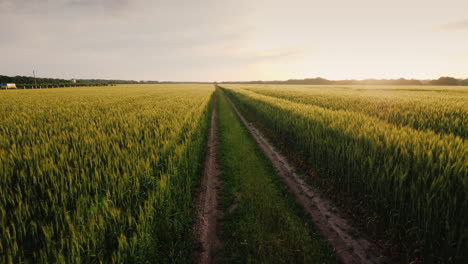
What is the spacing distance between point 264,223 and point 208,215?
1.14 meters

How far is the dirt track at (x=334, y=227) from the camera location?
9.71ft

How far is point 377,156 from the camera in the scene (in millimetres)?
3668

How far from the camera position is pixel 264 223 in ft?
12.0

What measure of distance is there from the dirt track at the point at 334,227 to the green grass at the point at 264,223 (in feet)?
0.64

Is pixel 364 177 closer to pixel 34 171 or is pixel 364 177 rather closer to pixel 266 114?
pixel 34 171

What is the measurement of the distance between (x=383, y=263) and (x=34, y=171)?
5261 mm

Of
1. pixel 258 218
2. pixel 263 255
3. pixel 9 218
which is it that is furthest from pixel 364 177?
pixel 9 218

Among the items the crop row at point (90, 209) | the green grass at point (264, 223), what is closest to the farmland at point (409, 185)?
the green grass at point (264, 223)

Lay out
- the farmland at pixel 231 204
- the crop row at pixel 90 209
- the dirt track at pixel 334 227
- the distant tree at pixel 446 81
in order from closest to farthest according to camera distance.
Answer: the crop row at pixel 90 209 → the farmland at pixel 231 204 → the dirt track at pixel 334 227 → the distant tree at pixel 446 81

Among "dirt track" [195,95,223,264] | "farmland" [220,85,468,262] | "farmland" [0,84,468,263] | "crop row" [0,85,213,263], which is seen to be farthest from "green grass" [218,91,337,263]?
"farmland" [220,85,468,262]

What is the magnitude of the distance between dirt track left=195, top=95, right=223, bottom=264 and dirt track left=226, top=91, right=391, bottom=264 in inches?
75.0

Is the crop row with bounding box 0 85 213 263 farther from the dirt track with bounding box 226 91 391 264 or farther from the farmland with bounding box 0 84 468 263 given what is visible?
the dirt track with bounding box 226 91 391 264

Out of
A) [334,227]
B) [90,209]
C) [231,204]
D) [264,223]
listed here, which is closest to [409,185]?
[334,227]

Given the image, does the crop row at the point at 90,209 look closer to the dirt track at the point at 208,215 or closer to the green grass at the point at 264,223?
the dirt track at the point at 208,215
